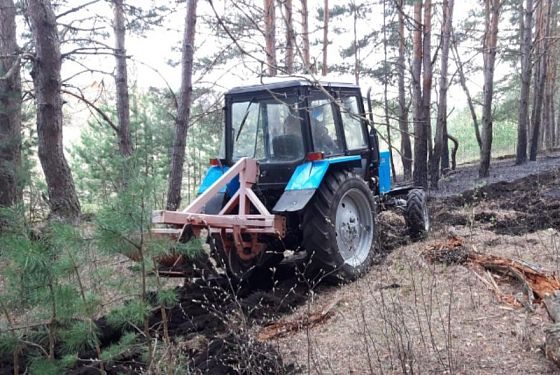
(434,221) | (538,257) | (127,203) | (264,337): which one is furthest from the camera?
(434,221)

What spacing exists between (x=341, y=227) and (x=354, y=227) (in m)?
0.26

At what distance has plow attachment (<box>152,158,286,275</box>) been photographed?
4594 millimetres

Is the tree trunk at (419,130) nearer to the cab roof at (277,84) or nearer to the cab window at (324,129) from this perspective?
the cab window at (324,129)

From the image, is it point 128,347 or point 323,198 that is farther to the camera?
point 323,198

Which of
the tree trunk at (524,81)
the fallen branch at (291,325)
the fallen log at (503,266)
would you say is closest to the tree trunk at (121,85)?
the fallen log at (503,266)

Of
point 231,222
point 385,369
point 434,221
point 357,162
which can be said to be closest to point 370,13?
point 434,221

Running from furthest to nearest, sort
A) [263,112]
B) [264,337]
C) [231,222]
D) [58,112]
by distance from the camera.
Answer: [58,112]
[263,112]
[231,222]
[264,337]

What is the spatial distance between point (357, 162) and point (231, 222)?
2.07m

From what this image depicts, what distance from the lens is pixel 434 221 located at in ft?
25.5

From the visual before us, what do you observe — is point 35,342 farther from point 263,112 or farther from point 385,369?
point 263,112

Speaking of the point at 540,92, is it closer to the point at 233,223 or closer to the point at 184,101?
the point at 184,101

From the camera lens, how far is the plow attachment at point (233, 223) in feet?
15.1

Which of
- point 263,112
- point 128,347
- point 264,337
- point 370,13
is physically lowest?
point 264,337

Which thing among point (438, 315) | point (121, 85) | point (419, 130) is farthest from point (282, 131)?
point (121, 85)
